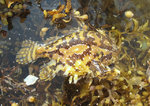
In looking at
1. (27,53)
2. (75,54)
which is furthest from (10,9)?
(75,54)

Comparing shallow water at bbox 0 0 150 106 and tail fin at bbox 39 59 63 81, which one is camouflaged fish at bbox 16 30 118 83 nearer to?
tail fin at bbox 39 59 63 81

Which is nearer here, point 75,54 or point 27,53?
point 75,54

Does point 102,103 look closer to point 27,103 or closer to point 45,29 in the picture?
point 27,103

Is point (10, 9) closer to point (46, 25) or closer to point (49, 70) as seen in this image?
point (46, 25)

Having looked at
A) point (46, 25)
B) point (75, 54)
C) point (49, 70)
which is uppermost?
point (46, 25)

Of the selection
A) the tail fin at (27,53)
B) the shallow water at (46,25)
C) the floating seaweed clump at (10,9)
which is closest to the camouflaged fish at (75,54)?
the tail fin at (27,53)

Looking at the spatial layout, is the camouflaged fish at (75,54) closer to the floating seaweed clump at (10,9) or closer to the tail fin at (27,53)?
the tail fin at (27,53)

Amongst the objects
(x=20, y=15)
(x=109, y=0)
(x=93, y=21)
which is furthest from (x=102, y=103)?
(x=20, y=15)
